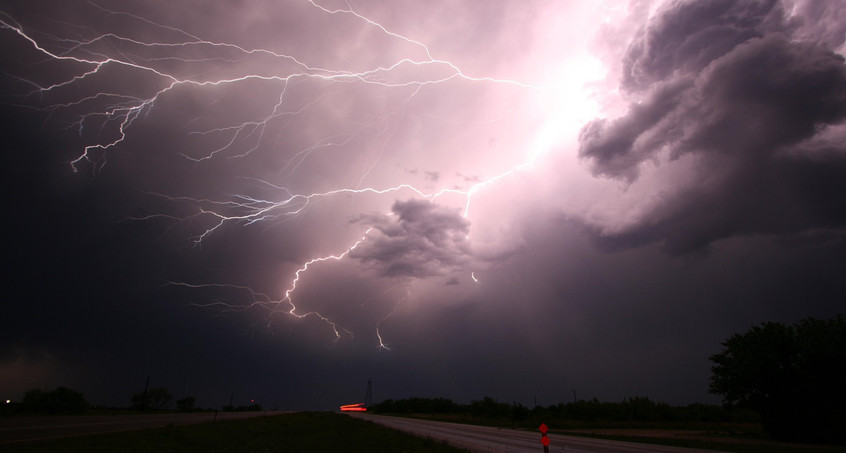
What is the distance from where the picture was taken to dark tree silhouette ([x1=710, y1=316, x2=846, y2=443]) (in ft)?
74.4

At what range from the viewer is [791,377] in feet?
81.1

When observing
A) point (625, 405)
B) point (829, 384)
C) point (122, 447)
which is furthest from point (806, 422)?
point (122, 447)

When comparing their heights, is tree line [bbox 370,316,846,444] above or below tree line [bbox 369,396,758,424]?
above

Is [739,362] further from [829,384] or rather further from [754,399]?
[829,384]

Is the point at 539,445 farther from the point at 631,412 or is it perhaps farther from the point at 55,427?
the point at 631,412

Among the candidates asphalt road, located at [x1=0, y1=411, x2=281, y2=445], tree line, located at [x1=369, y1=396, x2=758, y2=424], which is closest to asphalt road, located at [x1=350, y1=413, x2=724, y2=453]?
asphalt road, located at [x1=0, y1=411, x2=281, y2=445]

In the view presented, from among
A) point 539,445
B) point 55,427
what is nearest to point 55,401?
point 55,427

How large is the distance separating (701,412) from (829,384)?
28.5 metres

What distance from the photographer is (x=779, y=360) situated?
25859mm

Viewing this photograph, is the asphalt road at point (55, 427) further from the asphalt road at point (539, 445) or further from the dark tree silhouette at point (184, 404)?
the dark tree silhouette at point (184, 404)

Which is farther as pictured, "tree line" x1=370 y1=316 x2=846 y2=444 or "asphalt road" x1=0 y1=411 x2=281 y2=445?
"tree line" x1=370 y1=316 x2=846 y2=444

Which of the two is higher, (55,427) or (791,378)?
(791,378)

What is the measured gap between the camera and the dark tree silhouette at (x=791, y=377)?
2269 centimetres

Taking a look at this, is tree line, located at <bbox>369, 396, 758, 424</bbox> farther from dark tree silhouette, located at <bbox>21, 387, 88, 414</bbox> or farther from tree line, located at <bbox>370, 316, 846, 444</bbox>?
dark tree silhouette, located at <bbox>21, 387, 88, 414</bbox>
